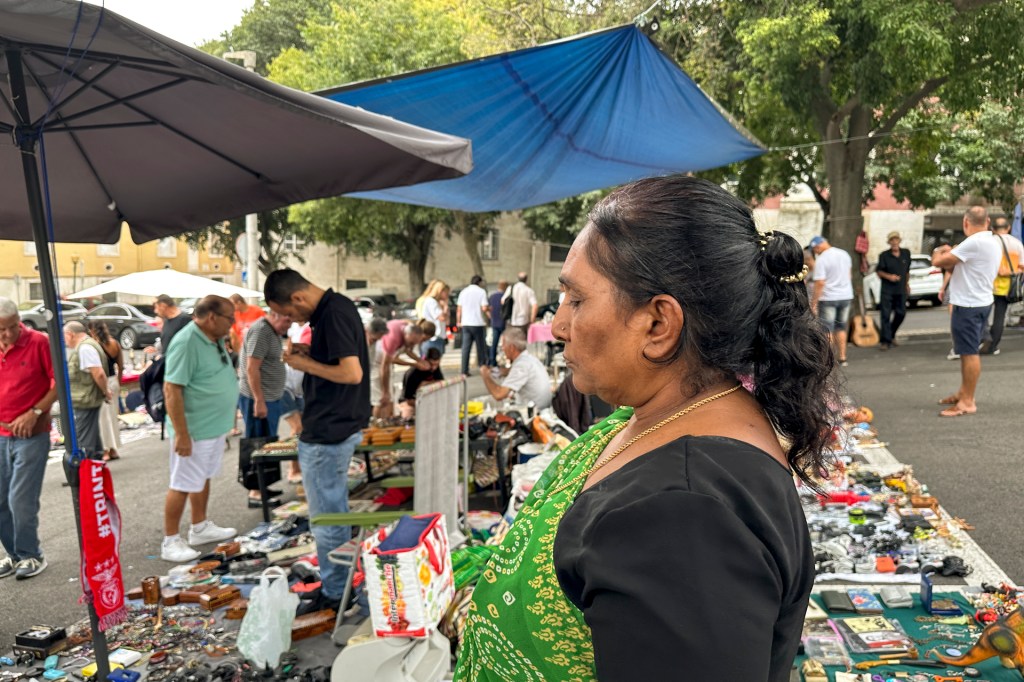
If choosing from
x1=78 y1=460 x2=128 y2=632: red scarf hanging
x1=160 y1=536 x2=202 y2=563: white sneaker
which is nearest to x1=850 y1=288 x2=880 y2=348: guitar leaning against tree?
x1=160 y1=536 x2=202 y2=563: white sneaker

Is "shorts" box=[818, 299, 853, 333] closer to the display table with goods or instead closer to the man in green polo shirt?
the display table with goods

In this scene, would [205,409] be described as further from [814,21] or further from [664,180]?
[814,21]

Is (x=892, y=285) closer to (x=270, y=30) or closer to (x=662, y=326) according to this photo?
(x=662, y=326)

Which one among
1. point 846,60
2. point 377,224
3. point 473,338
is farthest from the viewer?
point 377,224

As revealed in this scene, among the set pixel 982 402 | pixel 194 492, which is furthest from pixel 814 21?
pixel 194 492

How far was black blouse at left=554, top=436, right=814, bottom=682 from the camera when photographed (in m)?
0.87

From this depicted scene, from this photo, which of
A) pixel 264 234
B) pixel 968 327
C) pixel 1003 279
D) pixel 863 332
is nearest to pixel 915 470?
pixel 968 327

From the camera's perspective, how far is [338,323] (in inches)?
179

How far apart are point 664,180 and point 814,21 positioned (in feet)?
35.0

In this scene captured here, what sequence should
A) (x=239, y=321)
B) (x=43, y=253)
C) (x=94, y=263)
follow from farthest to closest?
(x=94, y=263) < (x=239, y=321) < (x=43, y=253)

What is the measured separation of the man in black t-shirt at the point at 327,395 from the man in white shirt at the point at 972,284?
19.2 feet

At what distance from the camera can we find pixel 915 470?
636 centimetres

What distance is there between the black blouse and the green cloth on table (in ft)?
9.76

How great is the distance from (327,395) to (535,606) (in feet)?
12.0
